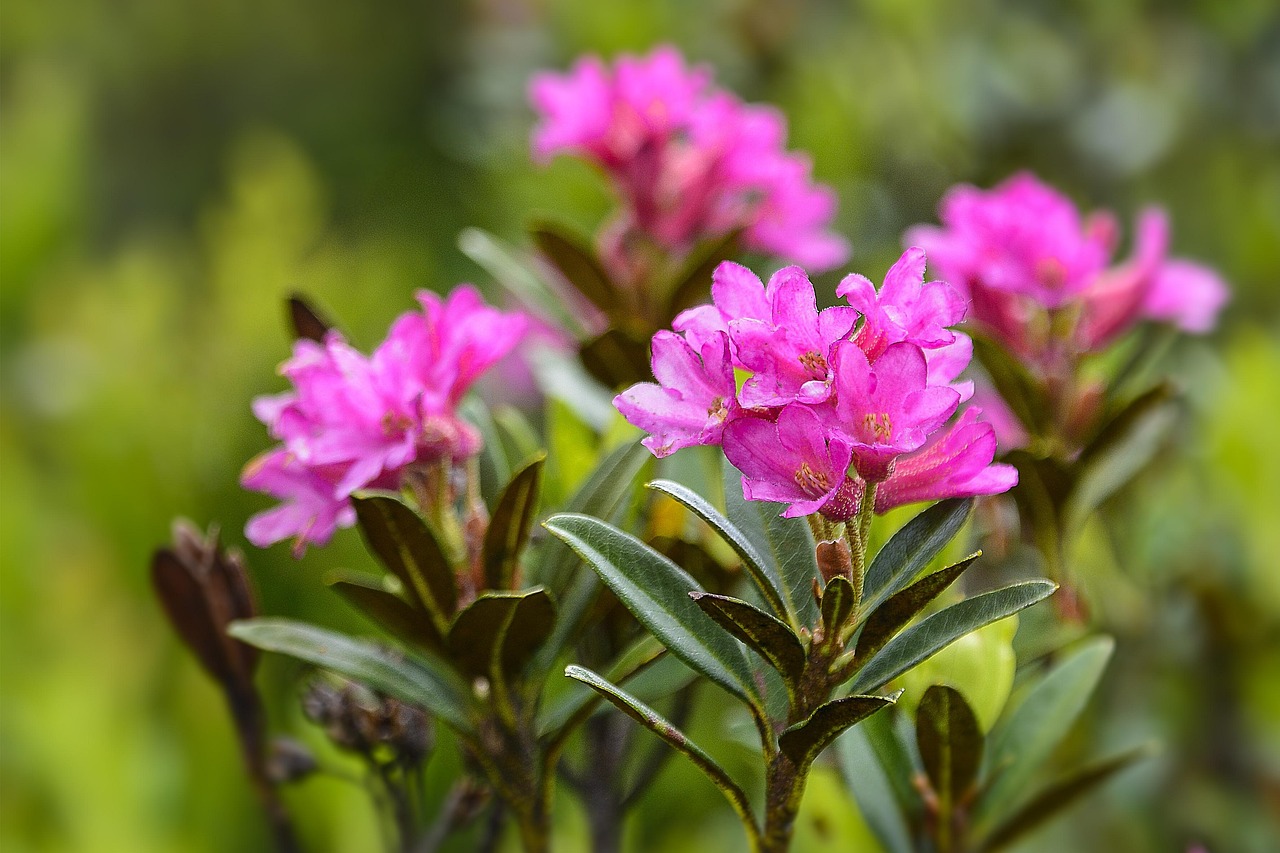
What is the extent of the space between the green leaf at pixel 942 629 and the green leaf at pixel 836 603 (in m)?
0.03

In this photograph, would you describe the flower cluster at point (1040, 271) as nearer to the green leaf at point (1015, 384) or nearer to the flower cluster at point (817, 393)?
the green leaf at point (1015, 384)

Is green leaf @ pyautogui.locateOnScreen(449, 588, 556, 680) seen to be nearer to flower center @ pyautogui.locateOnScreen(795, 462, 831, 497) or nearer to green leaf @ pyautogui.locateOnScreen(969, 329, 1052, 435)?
flower center @ pyautogui.locateOnScreen(795, 462, 831, 497)

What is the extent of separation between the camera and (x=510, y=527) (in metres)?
0.57

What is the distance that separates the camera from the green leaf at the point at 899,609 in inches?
17.7

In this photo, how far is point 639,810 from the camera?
53.8 inches

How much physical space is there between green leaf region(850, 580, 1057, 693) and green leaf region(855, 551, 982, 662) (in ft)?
0.05

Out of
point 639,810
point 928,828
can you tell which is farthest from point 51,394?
point 928,828

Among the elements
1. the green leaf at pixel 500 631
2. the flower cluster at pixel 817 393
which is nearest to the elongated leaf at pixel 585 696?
the green leaf at pixel 500 631

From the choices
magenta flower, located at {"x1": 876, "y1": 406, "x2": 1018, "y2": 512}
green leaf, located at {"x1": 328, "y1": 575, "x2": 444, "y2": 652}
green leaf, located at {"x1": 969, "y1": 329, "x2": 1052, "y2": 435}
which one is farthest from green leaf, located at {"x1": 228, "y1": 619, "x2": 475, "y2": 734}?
green leaf, located at {"x1": 969, "y1": 329, "x2": 1052, "y2": 435}

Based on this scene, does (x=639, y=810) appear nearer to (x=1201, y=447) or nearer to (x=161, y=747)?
(x=161, y=747)

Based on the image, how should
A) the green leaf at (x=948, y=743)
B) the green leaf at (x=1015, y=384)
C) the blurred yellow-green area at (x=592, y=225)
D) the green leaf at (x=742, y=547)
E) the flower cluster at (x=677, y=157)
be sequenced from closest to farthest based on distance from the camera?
1. the green leaf at (x=742, y=547)
2. the green leaf at (x=948, y=743)
3. the green leaf at (x=1015, y=384)
4. the flower cluster at (x=677, y=157)
5. the blurred yellow-green area at (x=592, y=225)

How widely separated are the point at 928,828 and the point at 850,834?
0.19 meters

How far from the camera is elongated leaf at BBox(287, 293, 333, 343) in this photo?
2.09 feet

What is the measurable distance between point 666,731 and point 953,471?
154 mm
